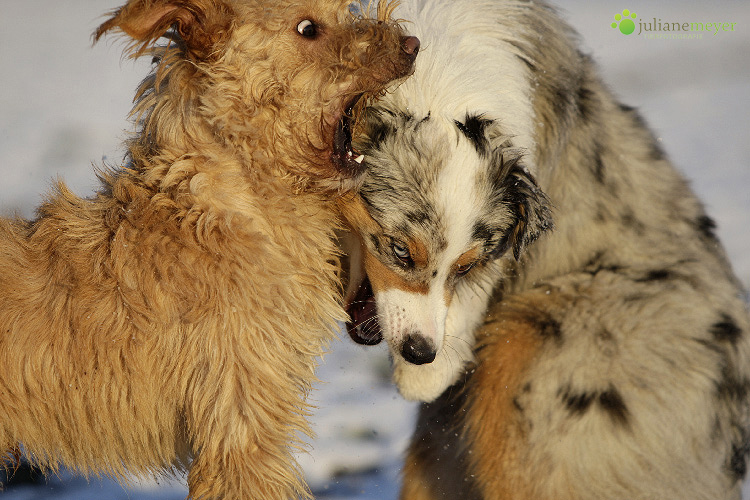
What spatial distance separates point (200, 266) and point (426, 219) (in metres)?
0.97

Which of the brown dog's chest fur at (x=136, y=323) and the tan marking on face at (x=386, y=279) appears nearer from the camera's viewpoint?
the brown dog's chest fur at (x=136, y=323)

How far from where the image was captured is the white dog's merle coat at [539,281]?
3279 mm

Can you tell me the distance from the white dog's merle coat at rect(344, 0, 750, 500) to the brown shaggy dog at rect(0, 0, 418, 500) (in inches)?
17.9

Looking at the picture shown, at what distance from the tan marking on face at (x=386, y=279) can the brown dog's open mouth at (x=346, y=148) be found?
1.58 ft

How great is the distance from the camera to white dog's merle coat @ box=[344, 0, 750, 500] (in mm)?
3279

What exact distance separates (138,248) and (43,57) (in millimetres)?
4333

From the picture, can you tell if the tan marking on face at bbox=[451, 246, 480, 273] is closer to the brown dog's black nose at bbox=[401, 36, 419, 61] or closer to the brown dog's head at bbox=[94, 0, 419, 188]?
the brown dog's head at bbox=[94, 0, 419, 188]

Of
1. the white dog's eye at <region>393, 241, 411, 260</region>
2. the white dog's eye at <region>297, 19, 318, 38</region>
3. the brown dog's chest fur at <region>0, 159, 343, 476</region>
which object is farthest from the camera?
the white dog's eye at <region>393, 241, 411, 260</region>

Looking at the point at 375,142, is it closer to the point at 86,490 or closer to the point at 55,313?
the point at 55,313

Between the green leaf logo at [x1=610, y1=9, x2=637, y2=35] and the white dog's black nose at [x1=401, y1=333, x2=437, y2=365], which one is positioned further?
the green leaf logo at [x1=610, y1=9, x2=637, y2=35]

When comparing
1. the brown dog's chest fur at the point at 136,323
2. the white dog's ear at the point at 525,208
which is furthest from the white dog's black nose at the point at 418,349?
the brown dog's chest fur at the point at 136,323

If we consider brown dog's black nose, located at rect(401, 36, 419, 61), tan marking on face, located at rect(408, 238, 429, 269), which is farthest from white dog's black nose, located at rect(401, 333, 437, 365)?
brown dog's black nose, located at rect(401, 36, 419, 61)

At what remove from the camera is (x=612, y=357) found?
3.46 metres

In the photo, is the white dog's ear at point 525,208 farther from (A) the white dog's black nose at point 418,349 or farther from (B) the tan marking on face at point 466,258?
(A) the white dog's black nose at point 418,349
